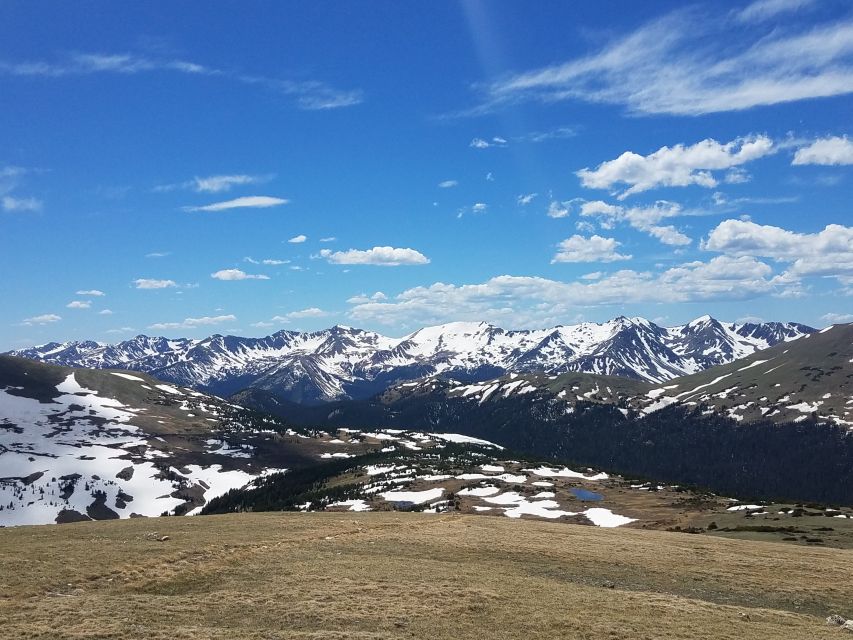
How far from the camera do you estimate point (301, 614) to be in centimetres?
3023

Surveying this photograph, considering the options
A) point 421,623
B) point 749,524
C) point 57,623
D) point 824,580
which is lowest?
point 749,524

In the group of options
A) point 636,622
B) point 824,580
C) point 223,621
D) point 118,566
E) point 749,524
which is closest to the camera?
point 223,621

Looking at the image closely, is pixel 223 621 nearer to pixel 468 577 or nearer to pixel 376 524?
pixel 468 577

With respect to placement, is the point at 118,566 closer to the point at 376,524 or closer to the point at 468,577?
the point at 468,577

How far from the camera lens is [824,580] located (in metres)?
42.4

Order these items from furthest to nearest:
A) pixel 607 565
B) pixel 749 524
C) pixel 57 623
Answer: pixel 749 524 → pixel 607 565 → pixel 57 623

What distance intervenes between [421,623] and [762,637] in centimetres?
1816

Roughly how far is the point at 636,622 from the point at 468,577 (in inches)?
464

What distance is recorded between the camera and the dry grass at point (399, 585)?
2909 centimetres

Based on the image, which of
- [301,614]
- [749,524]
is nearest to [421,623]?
[301,614]

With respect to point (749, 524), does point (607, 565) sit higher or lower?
higher

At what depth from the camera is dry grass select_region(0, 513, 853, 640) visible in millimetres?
29094

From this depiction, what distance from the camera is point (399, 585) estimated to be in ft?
119

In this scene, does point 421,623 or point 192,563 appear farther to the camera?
point 192,563
